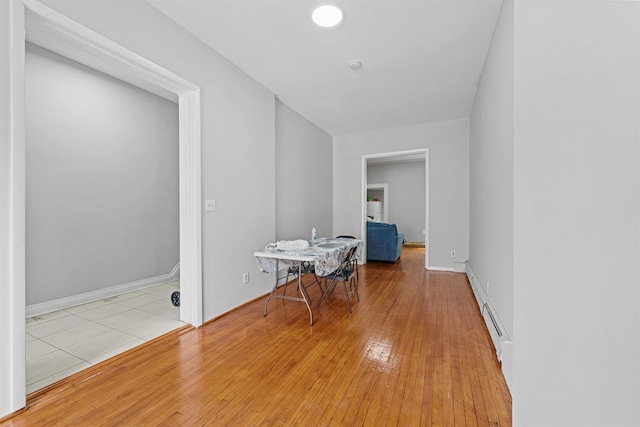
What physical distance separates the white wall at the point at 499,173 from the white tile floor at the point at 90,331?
271cm

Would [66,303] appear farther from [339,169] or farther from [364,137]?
[364,137]

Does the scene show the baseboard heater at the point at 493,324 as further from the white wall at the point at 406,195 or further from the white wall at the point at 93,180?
the white wall at the point at 406,195

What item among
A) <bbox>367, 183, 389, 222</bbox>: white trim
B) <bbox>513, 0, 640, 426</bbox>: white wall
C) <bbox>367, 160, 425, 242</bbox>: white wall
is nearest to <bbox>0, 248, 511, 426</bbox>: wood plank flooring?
<bbox>513, 0, 640, 426</bbox>: white wall

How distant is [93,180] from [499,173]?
418cm

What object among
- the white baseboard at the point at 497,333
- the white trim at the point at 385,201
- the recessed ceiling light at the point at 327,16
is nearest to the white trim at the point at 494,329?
the white baseboard at the point at 497,333

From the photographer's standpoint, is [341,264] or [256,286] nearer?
[341,264]

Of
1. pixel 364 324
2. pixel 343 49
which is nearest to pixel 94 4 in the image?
pixel 343 49

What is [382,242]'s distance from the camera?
5387 millimetres

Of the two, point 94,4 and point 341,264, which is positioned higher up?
point 94,4

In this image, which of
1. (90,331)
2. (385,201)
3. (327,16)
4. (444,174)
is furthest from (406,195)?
(90,331)

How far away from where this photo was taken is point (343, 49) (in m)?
2.57

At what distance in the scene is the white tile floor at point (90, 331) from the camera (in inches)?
71.4

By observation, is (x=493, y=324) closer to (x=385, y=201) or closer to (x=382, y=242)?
(x=382, y=242)

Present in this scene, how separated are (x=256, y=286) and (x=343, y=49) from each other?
8.91 feet
